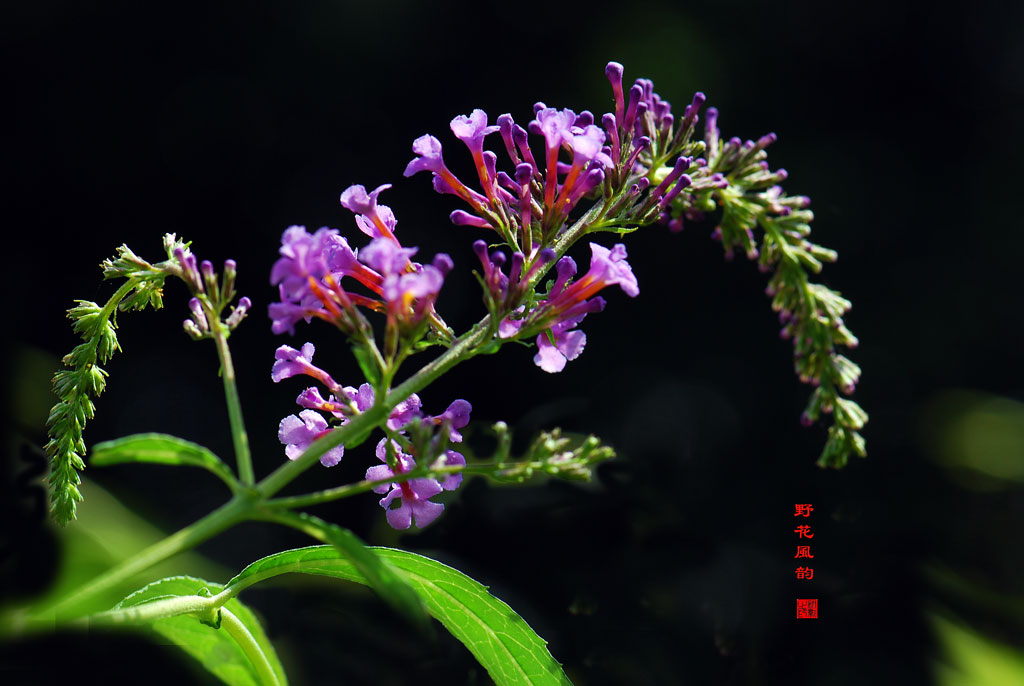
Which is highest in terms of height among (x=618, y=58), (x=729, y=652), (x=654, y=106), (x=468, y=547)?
(x=618, y=58)

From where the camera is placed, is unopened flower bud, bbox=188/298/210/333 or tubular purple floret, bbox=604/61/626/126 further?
tubular purple floret, bbox=604/61/626/126

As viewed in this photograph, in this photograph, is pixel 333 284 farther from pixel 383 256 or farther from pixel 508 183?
pixel 508 183

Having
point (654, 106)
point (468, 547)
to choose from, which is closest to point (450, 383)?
point (468, 547)

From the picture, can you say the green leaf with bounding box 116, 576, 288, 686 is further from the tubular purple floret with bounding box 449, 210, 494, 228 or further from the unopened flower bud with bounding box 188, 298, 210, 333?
the tubular purple floret with bounding box 449, 210, 494, 228

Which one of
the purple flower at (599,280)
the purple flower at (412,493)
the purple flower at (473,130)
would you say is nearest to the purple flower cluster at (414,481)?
the purple flower at (412,493)

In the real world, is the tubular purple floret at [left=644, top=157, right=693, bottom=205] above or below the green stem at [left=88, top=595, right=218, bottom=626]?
above

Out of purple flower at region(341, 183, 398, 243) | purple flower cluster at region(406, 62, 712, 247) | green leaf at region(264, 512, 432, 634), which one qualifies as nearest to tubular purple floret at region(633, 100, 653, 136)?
purple flower cluster at region(406, 62, 712, 247)

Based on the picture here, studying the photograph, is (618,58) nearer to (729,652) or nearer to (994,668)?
(729,652)
